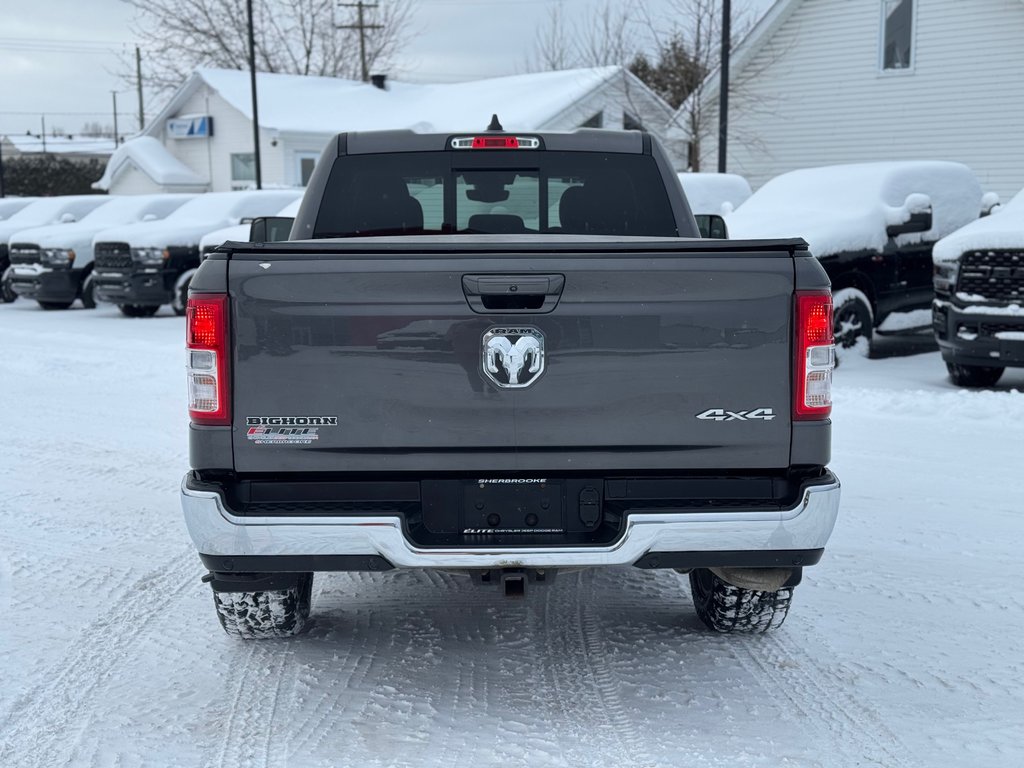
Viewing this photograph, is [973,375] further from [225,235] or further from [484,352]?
[225,235]

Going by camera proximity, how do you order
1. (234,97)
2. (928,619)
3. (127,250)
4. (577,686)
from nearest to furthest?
(577,686) < (928,619) < (127,250) < (234,97)

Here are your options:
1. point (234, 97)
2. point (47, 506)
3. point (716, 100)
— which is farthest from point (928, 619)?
point (234, 97)

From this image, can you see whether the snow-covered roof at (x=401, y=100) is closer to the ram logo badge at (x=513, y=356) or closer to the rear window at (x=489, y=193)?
A: the rear window at (x=489, y=193)

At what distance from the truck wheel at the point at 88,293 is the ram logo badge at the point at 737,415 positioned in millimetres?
18285

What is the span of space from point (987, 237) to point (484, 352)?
7709mm

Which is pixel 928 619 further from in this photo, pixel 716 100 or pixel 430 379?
pixel 716 100

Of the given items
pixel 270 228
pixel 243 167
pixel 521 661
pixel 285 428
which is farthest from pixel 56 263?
pixel 243 167

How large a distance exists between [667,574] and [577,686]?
5.25 ft

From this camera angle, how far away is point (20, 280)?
20.7 m

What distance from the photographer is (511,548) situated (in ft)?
12.4

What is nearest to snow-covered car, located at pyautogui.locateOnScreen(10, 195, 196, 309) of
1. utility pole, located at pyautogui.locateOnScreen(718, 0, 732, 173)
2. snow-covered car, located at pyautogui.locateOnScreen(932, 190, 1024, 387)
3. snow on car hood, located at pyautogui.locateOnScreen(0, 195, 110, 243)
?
snow on car hood, located at pyautogui.locateOnScreen(0, 195, 110, 243)

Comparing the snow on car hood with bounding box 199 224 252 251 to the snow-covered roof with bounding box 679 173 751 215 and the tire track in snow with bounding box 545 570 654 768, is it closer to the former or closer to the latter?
the snow-covered roof with bounding box 679 173 751 215

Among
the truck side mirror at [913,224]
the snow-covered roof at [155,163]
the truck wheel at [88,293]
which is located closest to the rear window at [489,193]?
the truck side mirror at [913,224]

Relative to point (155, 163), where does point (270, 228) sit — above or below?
below
